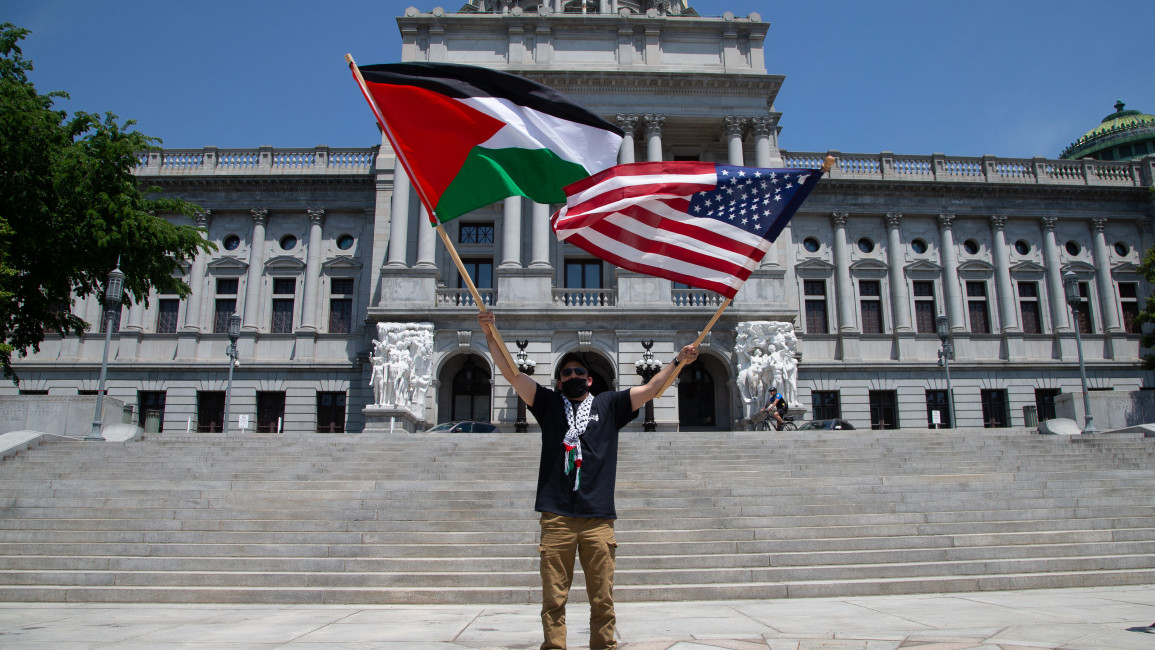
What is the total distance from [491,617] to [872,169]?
38354 millimetres

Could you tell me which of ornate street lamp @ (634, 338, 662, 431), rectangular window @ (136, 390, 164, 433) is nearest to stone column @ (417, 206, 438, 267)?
ornate street lamp @ (634, 338, 662, 431)

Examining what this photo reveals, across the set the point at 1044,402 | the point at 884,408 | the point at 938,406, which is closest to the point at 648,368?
the point at 884,408

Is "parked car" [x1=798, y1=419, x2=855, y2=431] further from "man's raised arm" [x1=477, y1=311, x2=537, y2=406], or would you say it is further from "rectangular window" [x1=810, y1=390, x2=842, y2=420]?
"man's raised arm" [x1=477, y1=311, x2=537, y2=406]

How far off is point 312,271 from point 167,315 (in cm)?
748

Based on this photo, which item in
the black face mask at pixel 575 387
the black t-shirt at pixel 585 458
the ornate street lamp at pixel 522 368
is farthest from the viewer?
the ornate street lamp at pixel 522 368

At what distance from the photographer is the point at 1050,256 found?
40625 millimetres

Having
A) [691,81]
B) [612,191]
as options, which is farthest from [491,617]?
[691,81]

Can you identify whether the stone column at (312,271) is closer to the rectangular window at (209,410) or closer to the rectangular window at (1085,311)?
the rectangular window at (209,410)

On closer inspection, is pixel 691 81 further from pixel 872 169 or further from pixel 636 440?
pixel 636 440

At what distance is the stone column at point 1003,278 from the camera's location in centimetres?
3947

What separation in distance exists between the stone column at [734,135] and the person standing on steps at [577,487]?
30.1 m

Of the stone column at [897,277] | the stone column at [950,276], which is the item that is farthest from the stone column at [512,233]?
the stone column at [950,276]

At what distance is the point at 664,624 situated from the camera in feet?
24.6

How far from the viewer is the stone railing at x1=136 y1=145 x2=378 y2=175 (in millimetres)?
39281
